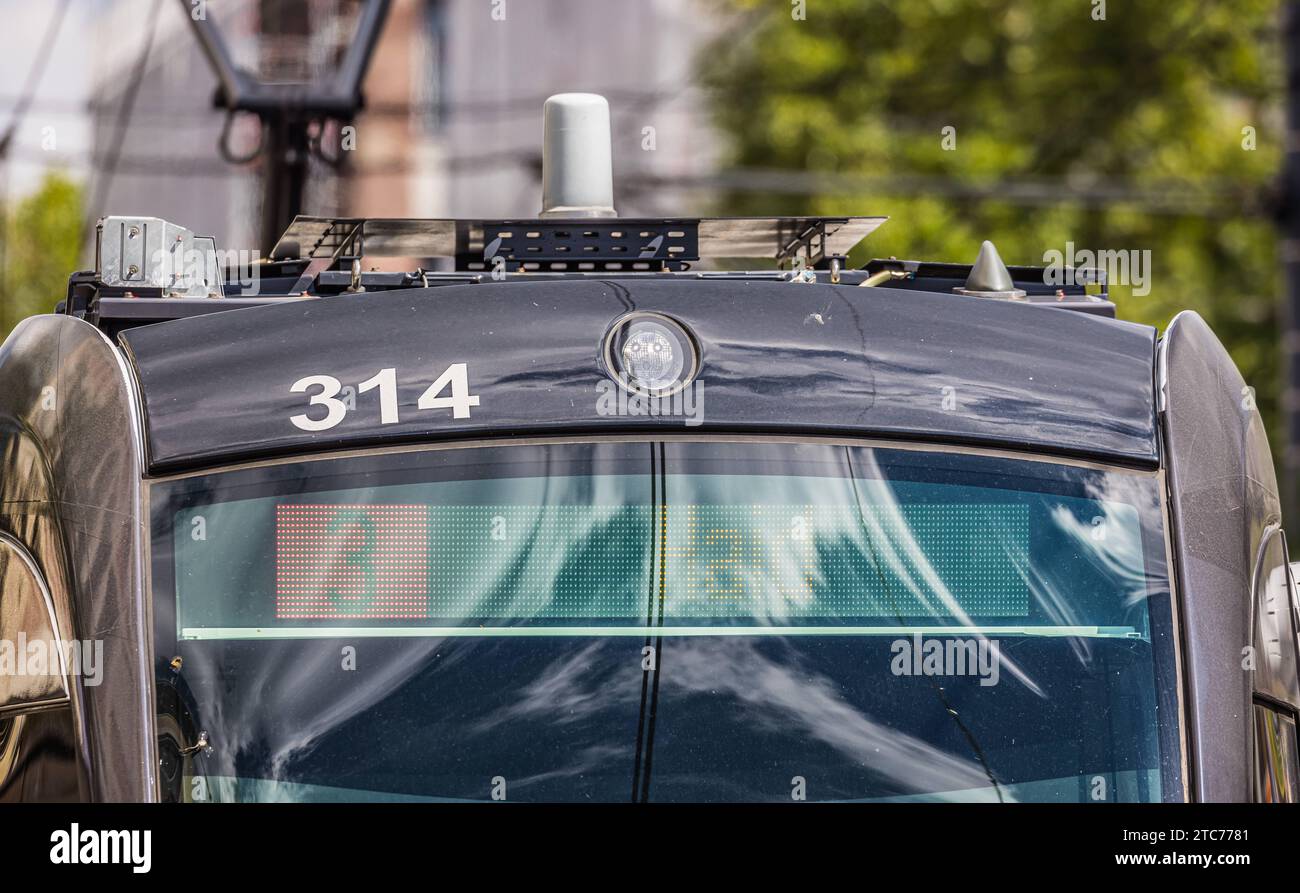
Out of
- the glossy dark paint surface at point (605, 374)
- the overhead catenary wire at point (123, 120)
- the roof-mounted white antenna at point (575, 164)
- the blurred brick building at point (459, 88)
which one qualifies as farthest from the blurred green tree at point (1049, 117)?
the glossy dark paint surface at point (605, 374)

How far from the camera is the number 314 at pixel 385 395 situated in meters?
2.60

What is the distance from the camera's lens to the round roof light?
8.55 feet

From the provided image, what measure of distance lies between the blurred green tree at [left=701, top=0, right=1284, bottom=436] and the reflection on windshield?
19.9 m

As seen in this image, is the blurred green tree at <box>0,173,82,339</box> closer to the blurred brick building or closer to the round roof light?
the blurred brick building

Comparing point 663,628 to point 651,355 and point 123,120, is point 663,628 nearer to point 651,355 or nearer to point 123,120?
point 651,355

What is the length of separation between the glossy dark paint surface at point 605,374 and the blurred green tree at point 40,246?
Result: 25.0m

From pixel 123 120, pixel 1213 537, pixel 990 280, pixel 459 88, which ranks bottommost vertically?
pixel 1213 537

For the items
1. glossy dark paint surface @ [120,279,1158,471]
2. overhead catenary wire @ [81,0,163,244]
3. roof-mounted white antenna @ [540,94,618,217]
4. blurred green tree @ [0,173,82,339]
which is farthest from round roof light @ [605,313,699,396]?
blurred green tree @ [0,173,82,339]

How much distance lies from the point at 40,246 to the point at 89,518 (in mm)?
32951

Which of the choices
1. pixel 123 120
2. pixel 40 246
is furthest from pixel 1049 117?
pixel 40 246

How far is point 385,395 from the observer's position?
261cm
